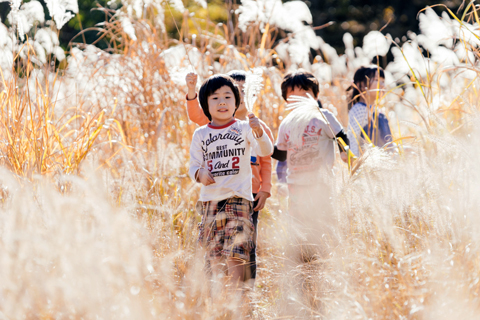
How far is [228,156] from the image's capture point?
2.20 metres

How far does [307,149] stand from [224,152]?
541 millimetres

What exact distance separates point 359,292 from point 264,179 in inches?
40.8

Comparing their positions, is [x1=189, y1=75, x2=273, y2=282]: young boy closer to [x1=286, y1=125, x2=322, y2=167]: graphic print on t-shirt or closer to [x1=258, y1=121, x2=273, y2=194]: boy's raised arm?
[x1=258, y1=121, x2=273, y2=194]: boy's raised arm

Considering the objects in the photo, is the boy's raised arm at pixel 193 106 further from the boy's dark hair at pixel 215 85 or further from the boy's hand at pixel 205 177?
the boy's hand at pixel 205 177

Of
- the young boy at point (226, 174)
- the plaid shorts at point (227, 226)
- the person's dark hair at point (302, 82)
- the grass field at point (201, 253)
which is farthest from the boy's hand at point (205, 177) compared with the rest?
the person's dark hair at point (302, 82)

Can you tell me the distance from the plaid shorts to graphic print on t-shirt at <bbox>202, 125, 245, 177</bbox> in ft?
0.47

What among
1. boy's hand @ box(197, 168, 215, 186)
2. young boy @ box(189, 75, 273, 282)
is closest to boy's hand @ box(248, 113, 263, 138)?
young boy @ box(189, 75, 273, 282)

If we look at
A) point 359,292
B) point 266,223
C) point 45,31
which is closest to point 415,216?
point 359,292

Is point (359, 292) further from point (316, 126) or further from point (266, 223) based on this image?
point (266, 223)

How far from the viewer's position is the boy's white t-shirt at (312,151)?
2.50m

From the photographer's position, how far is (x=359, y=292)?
1.52 m

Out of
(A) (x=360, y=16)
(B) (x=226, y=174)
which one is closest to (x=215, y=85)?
(B) (x=226, y=174)

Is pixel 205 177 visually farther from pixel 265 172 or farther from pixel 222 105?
pixel 265 172

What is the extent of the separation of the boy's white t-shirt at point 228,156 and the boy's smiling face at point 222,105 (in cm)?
4
